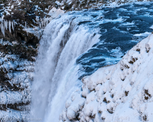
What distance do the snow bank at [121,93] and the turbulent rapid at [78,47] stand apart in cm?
114

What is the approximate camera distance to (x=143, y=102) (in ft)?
7.93

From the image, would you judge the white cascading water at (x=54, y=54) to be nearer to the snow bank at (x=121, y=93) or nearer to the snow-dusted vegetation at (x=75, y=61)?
the snow-dusted vegetation at (x=75, y=61)

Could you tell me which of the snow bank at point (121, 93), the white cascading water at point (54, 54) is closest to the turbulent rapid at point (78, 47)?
the white cascading water at point (54, 54)

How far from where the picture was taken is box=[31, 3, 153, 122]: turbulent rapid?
610 centimetres

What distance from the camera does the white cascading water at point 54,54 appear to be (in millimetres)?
8829

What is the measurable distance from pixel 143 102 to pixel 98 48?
5.02 m

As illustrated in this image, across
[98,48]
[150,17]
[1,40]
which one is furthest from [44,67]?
[150,17]

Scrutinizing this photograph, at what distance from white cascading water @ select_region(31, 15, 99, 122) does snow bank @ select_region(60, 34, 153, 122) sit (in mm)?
4082

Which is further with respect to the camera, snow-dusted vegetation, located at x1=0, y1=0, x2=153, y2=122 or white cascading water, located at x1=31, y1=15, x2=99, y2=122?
white cascading water, located at x1=31, y1=15, x2=99, y2=122

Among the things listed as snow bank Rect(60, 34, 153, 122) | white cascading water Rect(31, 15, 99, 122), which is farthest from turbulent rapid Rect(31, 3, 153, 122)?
snow bank Rect(60, 34, 153, 122)

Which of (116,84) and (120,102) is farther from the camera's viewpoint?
(116,84)

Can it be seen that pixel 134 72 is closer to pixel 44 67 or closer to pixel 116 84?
pixel 116 84

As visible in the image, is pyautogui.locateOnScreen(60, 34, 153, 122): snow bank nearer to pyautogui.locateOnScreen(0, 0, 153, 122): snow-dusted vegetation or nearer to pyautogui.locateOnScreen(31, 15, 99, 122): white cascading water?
pyautogui.locateOnScreen(0, 0, 153, 122): snow-dusted vegetation

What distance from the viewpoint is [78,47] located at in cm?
887
